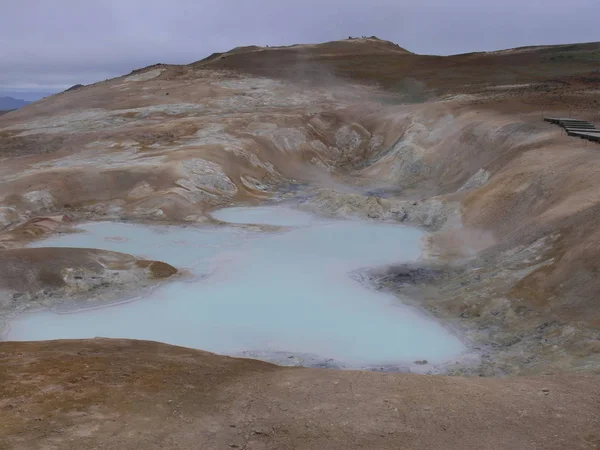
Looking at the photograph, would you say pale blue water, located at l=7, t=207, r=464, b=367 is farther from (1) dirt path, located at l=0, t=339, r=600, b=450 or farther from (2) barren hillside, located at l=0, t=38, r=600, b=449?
(1) dirt path, located at l=0, t=339, r=600, b=450

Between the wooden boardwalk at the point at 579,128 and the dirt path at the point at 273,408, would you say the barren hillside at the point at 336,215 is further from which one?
the wooden boardwalk at the point at 579,128

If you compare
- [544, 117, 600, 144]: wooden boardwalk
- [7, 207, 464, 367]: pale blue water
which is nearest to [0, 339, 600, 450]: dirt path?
[7, 207, 464, 367]: pale blue water

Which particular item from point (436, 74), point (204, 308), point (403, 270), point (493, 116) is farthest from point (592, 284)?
point (436, 74)

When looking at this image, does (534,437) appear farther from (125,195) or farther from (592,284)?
(125,195)

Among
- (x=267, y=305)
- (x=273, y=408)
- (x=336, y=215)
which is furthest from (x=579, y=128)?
(x=273, y=408)

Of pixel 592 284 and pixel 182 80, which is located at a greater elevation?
pixel 182 80

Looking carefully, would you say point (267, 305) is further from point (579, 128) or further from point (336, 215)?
point (579, 128)
